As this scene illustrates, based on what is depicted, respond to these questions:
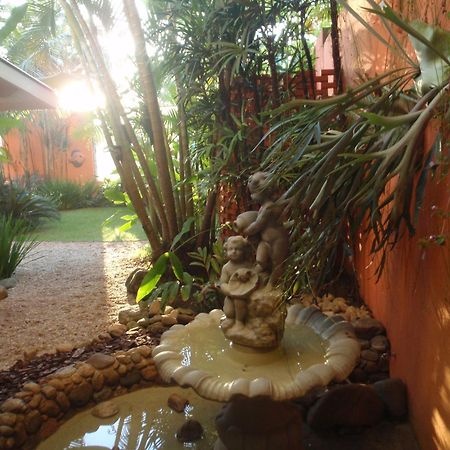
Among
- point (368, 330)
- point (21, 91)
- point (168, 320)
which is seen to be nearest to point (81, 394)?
point (168, 320)

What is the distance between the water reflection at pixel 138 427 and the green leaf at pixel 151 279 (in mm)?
1244

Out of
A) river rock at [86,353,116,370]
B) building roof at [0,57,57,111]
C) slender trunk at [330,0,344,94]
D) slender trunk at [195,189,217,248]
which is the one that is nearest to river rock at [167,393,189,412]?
river rock at [86,353,116,370]

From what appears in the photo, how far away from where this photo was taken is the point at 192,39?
361 centimetres

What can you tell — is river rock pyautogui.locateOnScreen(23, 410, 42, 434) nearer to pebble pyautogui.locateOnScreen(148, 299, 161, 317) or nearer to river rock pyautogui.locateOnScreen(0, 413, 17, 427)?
river rock pyautogui.locateOnScreen(0, 413, 17, 427)

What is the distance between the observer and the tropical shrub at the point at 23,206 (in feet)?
27.4

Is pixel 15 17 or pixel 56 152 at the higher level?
pixel 15 17

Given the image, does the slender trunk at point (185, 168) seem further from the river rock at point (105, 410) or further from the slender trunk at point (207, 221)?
the river rock at point (105, 410)

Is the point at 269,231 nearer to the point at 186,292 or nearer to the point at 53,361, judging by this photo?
the point at 53,361

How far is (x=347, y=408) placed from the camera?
2393 millimetres

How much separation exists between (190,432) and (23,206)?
735 cm

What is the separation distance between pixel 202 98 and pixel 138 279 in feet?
6.42

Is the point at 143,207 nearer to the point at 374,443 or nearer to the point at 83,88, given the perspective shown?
the point at 83,88

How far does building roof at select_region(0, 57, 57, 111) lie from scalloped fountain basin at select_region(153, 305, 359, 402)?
2.83m

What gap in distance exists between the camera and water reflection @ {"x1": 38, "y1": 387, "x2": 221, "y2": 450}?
2357mm
